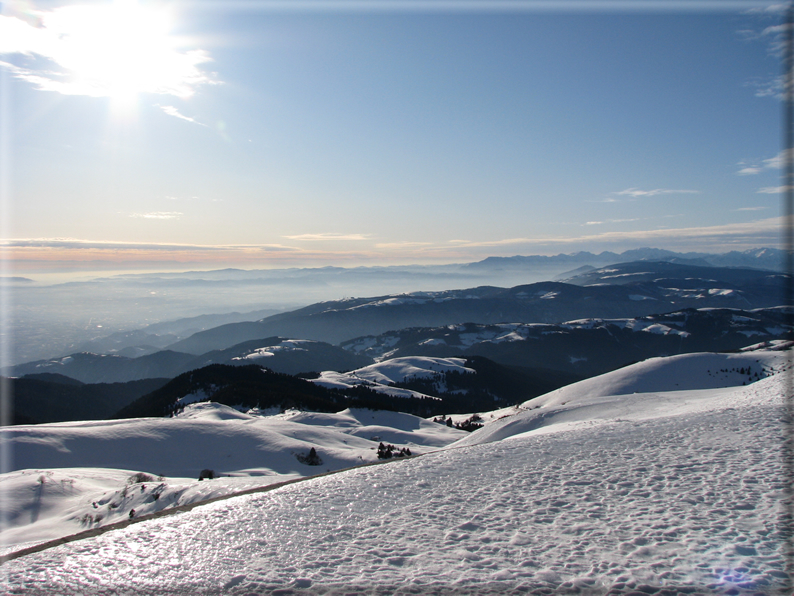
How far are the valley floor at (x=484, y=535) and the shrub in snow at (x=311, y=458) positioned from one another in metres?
23.8

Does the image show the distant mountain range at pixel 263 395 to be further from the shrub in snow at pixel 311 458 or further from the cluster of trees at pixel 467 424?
the shrub in snow at pixel 311 458

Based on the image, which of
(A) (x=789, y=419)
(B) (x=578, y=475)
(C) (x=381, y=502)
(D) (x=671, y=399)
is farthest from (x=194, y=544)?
(D) (x=671, y=399)

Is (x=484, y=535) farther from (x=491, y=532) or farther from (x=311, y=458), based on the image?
(x=311, y=458)

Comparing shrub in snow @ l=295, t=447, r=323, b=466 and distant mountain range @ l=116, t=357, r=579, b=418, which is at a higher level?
shrub in snow @ l=295, t=447, r=323, b=466

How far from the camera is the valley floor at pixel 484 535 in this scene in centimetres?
849

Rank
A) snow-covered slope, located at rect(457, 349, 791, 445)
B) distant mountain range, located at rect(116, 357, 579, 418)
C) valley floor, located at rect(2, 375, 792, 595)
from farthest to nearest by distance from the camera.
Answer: distant mountain range, located at rect(116, 357, 579, 418) < snow-covered slope, located at rect(457, 349, 791, 445) < valley floor, located at rect(2, 375, 792, 595)

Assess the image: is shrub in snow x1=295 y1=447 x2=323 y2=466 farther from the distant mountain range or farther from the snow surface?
the distant mountain range

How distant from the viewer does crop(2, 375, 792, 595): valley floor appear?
849 cm

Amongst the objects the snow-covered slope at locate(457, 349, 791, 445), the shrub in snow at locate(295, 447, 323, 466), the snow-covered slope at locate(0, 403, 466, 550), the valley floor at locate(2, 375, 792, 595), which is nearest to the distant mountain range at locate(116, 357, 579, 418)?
the snow-covered slope at locate(0, 403, 466, 550)

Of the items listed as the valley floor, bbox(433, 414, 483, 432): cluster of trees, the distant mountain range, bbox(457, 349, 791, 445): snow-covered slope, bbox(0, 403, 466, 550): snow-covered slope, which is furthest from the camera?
the distant mountain range

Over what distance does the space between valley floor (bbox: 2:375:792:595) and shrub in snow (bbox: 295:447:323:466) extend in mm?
23771

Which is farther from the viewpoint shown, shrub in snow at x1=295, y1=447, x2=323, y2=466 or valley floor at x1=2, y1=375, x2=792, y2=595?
shrub in snow at x1=295, y1=447, x2=323, y2=466

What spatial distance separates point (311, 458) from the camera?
37.8 meters

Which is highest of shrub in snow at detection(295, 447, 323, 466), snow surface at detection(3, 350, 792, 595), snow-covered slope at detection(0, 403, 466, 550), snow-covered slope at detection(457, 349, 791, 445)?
snow surface at detection(3, 350, 792, 595)
